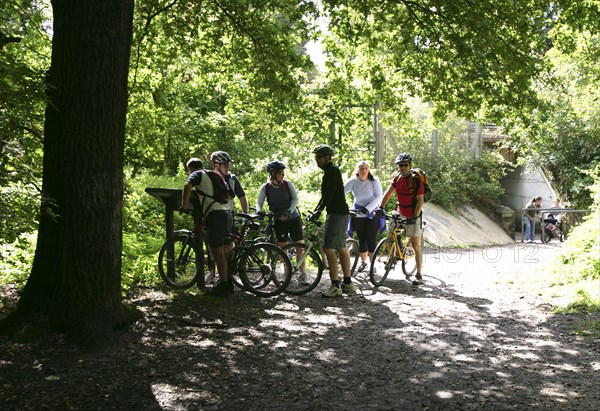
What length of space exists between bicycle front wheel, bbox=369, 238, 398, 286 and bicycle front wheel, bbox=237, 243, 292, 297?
5.96 feet

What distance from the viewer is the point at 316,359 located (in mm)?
5699

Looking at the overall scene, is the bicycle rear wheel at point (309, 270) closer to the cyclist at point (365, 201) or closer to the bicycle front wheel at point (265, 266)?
the bicycle front wheel at point (265, 266)

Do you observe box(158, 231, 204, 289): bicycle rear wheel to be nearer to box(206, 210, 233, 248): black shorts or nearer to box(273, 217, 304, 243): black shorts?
box(206, 210, 233, 248): black shorts

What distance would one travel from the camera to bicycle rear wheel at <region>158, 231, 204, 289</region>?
870 cm

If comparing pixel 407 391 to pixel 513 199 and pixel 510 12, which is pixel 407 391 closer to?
pixel 510 12

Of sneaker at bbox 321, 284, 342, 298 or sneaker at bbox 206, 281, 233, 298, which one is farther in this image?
sneaker at bbox 321, 284, 342, 298

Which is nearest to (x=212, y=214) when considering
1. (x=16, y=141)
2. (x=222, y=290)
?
(x=222, y=290)

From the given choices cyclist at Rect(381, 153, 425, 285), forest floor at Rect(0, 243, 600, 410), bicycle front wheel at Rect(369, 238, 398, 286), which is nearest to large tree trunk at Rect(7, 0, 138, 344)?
forest floor at Rect(0, 243, 600, 410)

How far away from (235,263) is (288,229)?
4.53 ft

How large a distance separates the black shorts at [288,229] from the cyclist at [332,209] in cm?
91

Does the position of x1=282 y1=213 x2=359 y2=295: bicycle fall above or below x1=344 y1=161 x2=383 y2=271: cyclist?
below

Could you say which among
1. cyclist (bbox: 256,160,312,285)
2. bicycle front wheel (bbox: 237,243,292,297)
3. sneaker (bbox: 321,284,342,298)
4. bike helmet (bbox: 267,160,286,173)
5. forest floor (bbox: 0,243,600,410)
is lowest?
forest floor (bbox: 0,243,600,410)

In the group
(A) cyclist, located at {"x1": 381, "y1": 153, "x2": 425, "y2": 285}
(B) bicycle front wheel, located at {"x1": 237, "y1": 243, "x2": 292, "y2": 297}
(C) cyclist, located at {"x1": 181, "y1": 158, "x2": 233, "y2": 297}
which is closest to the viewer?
(C) cyclist, located at {"x1": 181, "y1": 158, "x2": 233, "y2": 297}

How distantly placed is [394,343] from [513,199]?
25345 millimetres
